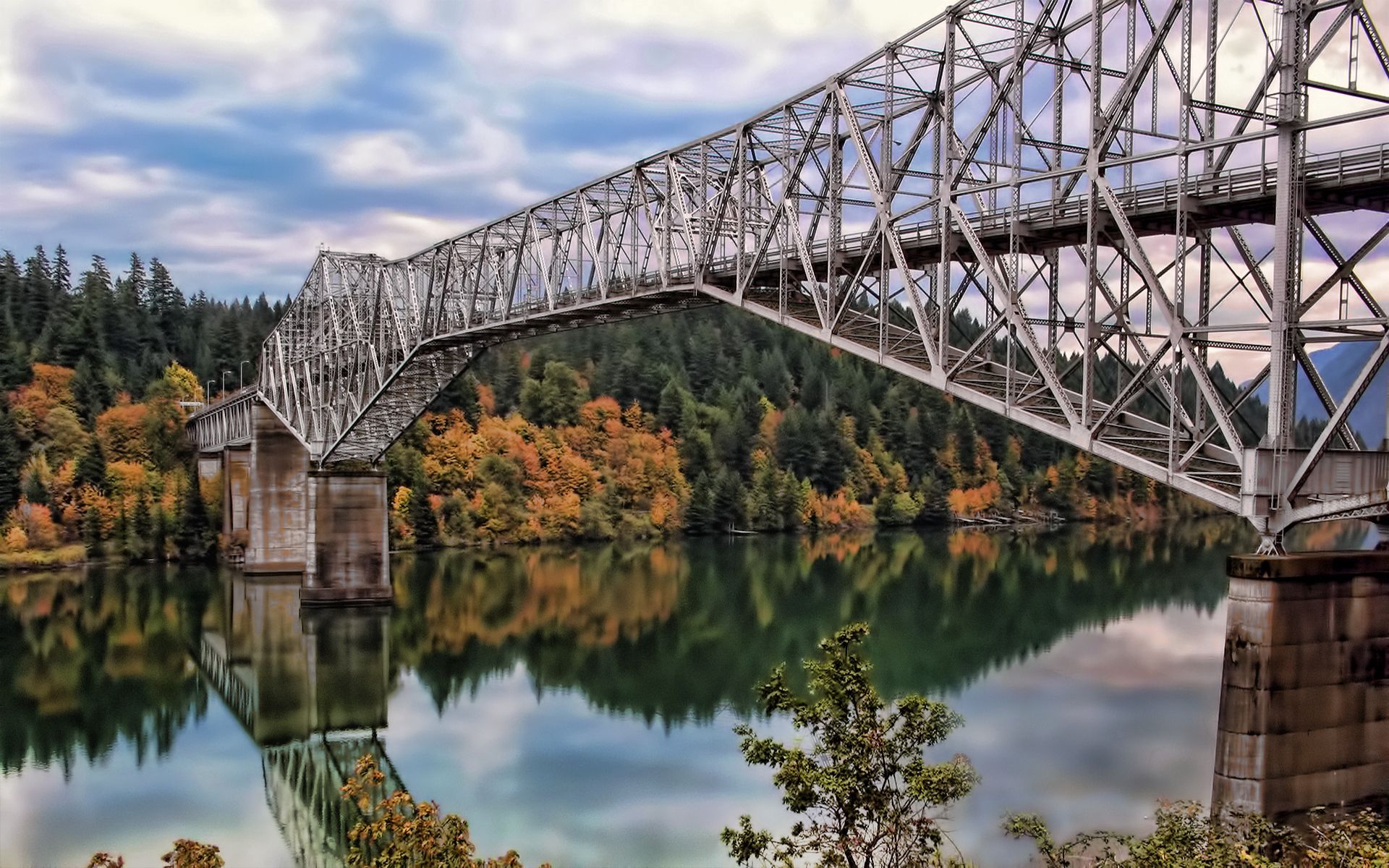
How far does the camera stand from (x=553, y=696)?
45.8m

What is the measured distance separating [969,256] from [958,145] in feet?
9.08

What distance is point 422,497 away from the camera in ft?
316

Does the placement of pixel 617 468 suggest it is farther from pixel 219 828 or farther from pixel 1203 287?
pixel 1203 287

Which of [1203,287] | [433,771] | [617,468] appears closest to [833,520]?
[617,468]

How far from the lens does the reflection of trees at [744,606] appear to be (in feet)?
162

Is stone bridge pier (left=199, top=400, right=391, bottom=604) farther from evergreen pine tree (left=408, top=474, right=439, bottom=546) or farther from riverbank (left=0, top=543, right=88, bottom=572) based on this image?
evergreen pine tree (left=408, top=474, right=439, bottom=546)

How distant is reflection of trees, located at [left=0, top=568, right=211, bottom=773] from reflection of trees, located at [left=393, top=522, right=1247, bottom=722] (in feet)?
31.8

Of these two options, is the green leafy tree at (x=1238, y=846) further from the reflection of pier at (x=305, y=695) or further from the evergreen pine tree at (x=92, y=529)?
the evergreen pine tree at (x=92, y=529)

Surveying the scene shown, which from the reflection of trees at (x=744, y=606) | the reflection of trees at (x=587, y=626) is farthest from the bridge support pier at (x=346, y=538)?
the reflection of trees at (x=744, y=606)

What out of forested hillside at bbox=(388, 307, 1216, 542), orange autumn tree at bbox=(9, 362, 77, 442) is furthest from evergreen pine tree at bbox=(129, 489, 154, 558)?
forested hillside at bbox=(388, 307, 1216, 542)

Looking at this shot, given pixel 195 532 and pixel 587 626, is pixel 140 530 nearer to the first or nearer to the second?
pixel 195 532

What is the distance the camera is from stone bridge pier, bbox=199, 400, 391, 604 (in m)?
62.7

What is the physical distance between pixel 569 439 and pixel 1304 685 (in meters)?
97.5

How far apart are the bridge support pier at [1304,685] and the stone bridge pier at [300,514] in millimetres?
49570
